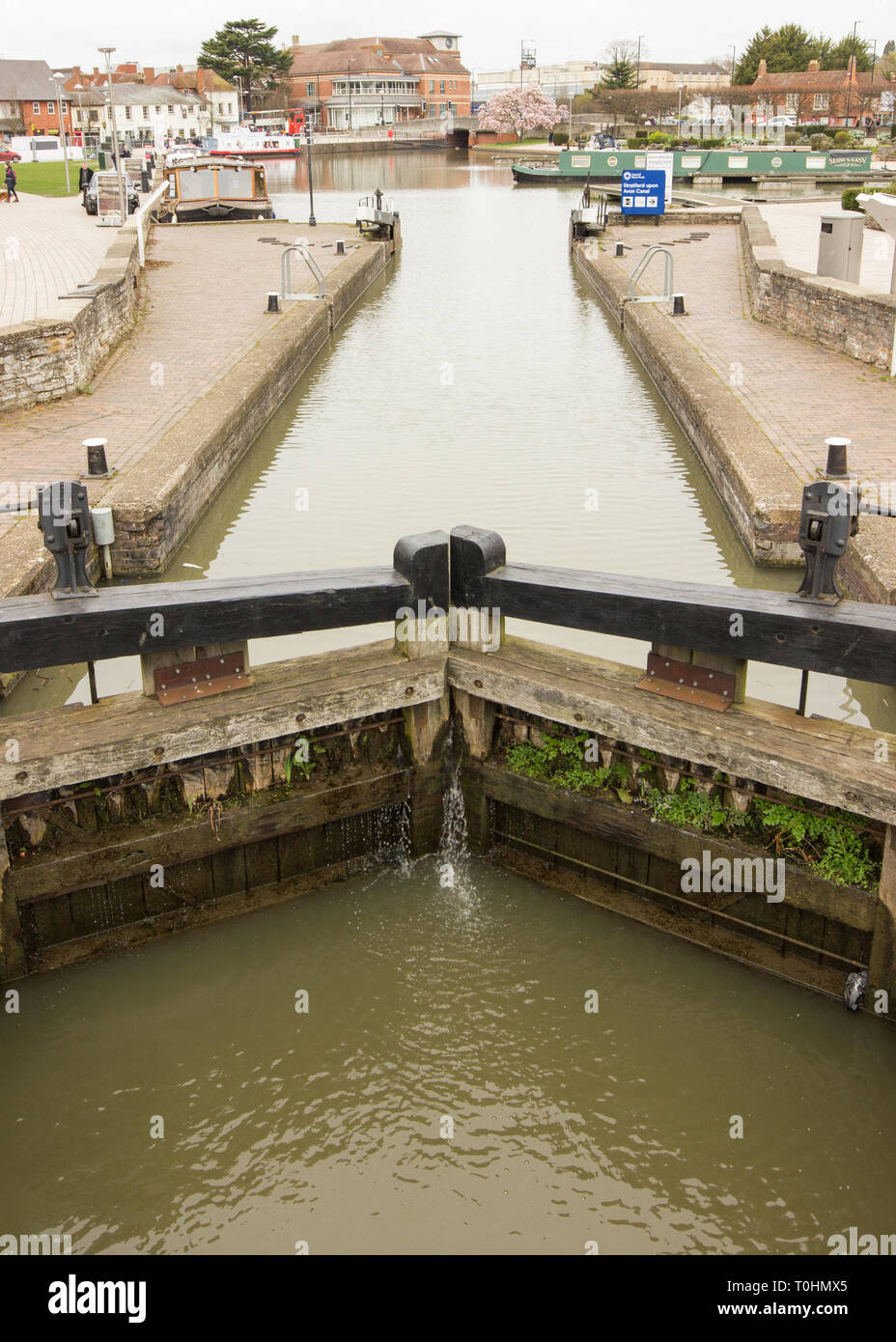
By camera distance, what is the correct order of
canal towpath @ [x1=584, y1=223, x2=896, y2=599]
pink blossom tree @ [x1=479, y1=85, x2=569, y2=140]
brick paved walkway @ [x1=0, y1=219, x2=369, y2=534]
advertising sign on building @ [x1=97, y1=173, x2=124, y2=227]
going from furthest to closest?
pink blossom tree @ [x1=479, y1=85, x2=569, y2=140] → advertising sign on building @ [x1=97, y1=173, x2=124, y2=227] → brick paved walkway @ [x1=0, y1=219, x2=369, y2=534] → canal towpath @ [x1=584, y1=223, x2=896, y2=599]

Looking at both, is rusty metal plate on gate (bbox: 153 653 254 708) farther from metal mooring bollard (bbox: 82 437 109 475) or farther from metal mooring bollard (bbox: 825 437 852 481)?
metal mooring bollard (bbox: 82 437 109 475)

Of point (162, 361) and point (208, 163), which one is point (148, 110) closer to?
point (208, 163)

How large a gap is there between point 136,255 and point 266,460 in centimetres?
965

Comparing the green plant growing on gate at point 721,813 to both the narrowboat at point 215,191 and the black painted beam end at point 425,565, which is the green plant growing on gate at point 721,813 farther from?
the narrowboat at point 215,191

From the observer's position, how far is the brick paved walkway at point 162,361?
1015 cm

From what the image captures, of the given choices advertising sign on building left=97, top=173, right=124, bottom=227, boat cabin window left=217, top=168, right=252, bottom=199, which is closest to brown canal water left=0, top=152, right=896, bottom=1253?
advertising sign on building left=97, top=173, right=124, bottom=227

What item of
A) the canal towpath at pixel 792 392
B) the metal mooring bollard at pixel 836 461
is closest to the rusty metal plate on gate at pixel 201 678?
the canal towpath at pixel 792 392

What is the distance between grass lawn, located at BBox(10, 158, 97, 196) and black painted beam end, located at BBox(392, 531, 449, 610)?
36.0 m

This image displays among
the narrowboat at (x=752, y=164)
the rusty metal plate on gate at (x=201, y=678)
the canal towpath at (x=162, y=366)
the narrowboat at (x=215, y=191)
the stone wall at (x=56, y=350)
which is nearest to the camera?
the rusty metal plate on gate at (x=201, y=678)

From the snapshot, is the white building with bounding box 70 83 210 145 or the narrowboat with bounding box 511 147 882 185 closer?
the narrowboat with bounding box 511 147 882 185

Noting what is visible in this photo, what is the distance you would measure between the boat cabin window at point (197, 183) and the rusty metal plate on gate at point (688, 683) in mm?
31213

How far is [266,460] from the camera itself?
40.6ft

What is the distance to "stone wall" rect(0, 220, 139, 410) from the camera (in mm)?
11398

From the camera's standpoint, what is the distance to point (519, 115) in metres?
104
